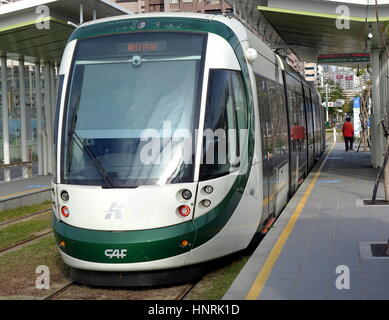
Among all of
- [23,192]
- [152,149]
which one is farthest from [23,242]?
[23,192]

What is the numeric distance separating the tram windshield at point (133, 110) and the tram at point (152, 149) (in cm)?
1

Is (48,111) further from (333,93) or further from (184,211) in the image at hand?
(333,93)

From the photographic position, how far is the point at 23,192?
17984 millimetres

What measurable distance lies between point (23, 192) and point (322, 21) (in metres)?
9.06

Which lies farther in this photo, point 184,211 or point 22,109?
point 22,109

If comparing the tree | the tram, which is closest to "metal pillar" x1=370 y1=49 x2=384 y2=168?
the tram

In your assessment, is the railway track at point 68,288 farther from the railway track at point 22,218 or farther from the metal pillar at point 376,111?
the metal pillar at point 376,111

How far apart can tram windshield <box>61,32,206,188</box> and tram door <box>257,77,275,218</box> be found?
200 cm

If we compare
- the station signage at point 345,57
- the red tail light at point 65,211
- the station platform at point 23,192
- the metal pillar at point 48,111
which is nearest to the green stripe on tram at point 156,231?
the red tail light at point 65,211

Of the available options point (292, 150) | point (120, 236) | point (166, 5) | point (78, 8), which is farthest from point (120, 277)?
point (166, 5)

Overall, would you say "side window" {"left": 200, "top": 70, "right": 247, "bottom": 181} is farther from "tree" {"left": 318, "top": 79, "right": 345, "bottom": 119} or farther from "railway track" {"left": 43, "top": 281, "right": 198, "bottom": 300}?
"tree" {"left": 318, "top": 79, "right": 345, "bottom": 119}

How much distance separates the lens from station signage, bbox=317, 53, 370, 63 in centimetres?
2100

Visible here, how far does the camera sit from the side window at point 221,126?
799cm
